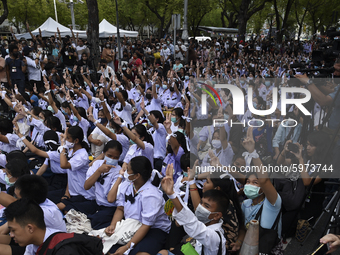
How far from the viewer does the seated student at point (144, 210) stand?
299cm

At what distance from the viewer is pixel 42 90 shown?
26.6 ft

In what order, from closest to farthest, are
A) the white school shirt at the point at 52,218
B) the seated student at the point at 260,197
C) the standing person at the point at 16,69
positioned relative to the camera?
the seated student at the point at 260,197 < the white school shirt at the point at 52,218 < the standing person at the point at 16,69

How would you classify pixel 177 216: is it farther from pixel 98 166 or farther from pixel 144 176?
pixel 98 166

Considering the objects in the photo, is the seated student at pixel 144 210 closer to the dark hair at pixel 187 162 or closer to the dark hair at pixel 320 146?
the dark hair at pixel 187 162

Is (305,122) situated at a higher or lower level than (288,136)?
higher

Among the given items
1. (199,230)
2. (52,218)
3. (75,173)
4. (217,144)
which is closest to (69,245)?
(52,218)

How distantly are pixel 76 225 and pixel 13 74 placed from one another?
723 centimetres

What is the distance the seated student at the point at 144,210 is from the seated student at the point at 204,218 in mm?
633

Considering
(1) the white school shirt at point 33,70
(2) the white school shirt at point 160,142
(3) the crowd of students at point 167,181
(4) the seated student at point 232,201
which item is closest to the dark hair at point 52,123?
(3) the crowd of students at point 167,181

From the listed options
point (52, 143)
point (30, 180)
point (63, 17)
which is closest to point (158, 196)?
point (30, 180)

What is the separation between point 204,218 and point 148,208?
71 centimetres

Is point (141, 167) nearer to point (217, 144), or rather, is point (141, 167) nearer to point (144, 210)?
point (144, 210)

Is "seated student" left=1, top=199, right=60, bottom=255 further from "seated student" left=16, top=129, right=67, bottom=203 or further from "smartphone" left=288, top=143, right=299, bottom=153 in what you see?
"smartphone" left=288, top=143, right=299, bottom=153

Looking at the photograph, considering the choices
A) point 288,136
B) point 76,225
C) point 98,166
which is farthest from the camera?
point 288,136
